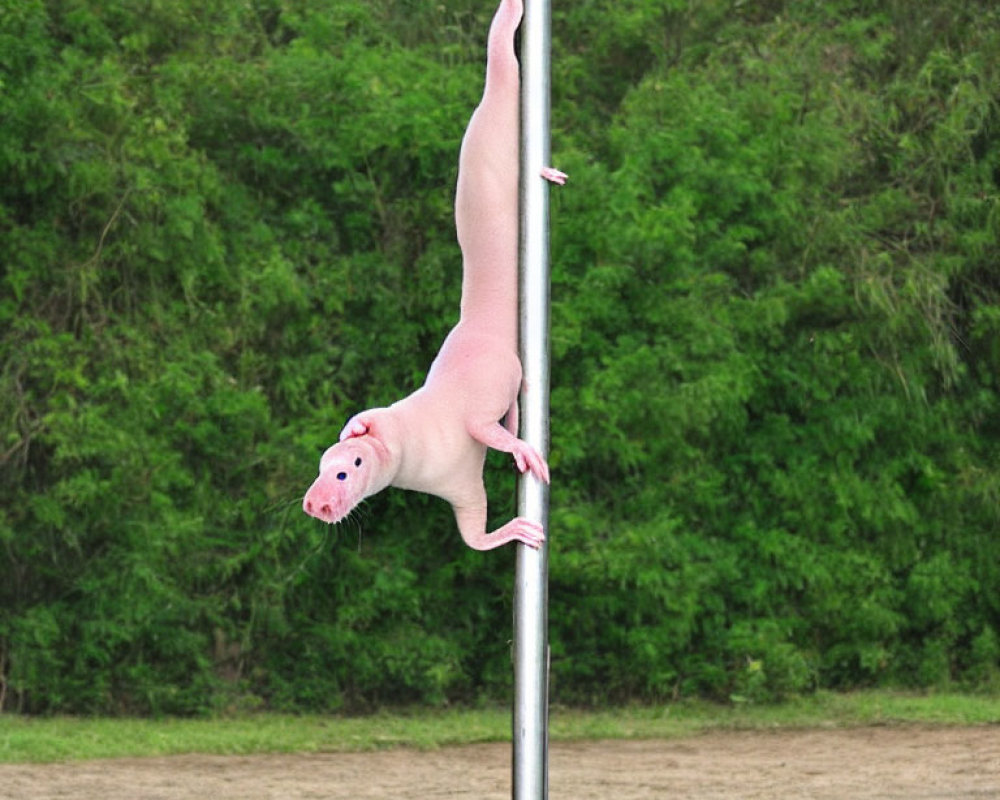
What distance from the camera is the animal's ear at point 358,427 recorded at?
33.4 inches

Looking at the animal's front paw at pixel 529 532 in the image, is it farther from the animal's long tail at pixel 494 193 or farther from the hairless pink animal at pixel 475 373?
the animal's long tail at pixel 494 193

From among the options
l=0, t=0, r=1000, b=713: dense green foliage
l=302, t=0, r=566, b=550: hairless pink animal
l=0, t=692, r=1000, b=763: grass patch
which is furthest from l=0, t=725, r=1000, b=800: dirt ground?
l=302, t=0, r=566, b=550: hairless pink animal

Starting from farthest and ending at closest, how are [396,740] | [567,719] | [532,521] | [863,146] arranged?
[863,146], [567,719], [396,740], [532,521]

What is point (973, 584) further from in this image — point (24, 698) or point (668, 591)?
point (24, 698)

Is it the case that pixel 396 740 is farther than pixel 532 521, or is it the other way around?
pixel 396 740

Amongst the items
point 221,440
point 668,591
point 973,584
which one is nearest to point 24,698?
point 221,440

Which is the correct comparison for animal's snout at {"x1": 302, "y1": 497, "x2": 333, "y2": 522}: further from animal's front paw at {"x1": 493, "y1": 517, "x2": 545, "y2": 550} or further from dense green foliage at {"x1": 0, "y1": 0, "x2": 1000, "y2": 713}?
dense green foliage at {"x1": 0, "y1": 0, "x2": 1000, "y2": 713}

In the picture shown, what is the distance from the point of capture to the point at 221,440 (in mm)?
5277

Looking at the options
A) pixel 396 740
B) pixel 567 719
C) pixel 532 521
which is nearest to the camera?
pixel 532 521

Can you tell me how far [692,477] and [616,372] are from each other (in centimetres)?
55

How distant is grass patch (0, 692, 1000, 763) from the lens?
15.6ft

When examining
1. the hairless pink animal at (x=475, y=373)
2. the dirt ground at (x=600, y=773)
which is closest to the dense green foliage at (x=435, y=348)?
the dirt ground at (x=600, y=773)

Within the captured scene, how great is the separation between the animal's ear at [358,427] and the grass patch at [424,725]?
13.4 feet

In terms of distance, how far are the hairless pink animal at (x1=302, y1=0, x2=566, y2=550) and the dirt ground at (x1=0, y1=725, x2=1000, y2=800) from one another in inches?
143
